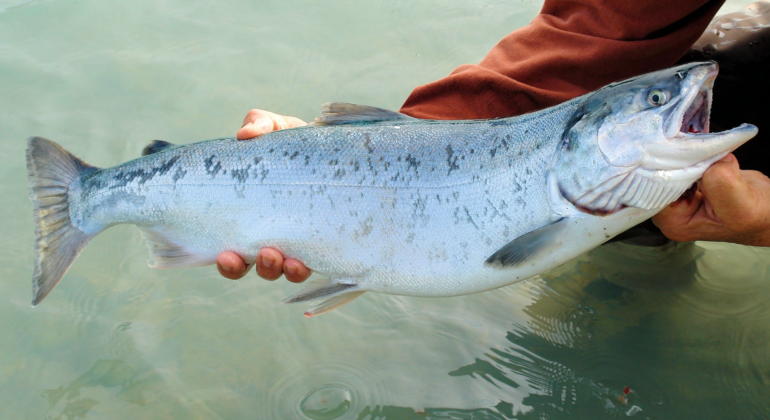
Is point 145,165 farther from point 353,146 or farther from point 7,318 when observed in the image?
point 7,318

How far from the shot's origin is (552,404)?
281 cm

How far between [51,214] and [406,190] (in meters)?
1.86

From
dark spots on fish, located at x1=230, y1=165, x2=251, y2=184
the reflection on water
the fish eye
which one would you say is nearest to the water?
the reflection on water

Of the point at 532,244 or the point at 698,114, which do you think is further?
the point at 532,244

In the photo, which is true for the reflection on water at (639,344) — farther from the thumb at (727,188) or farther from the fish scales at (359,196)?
the thumb at (727,188)

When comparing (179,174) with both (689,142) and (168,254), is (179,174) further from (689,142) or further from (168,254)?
(689,142)

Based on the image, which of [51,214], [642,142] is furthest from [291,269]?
[642,142]

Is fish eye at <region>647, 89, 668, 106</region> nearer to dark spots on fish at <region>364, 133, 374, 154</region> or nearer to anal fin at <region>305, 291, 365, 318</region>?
dark spots on fish at <region>364, 133, 374, 154</region>

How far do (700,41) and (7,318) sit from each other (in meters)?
4.93

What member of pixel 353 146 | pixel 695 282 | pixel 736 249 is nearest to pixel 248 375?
pixel 353 146

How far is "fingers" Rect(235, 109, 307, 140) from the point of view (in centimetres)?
270

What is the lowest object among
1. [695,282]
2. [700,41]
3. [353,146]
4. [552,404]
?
[552,404]

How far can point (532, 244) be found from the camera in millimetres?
2242

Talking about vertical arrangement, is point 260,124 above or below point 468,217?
above
